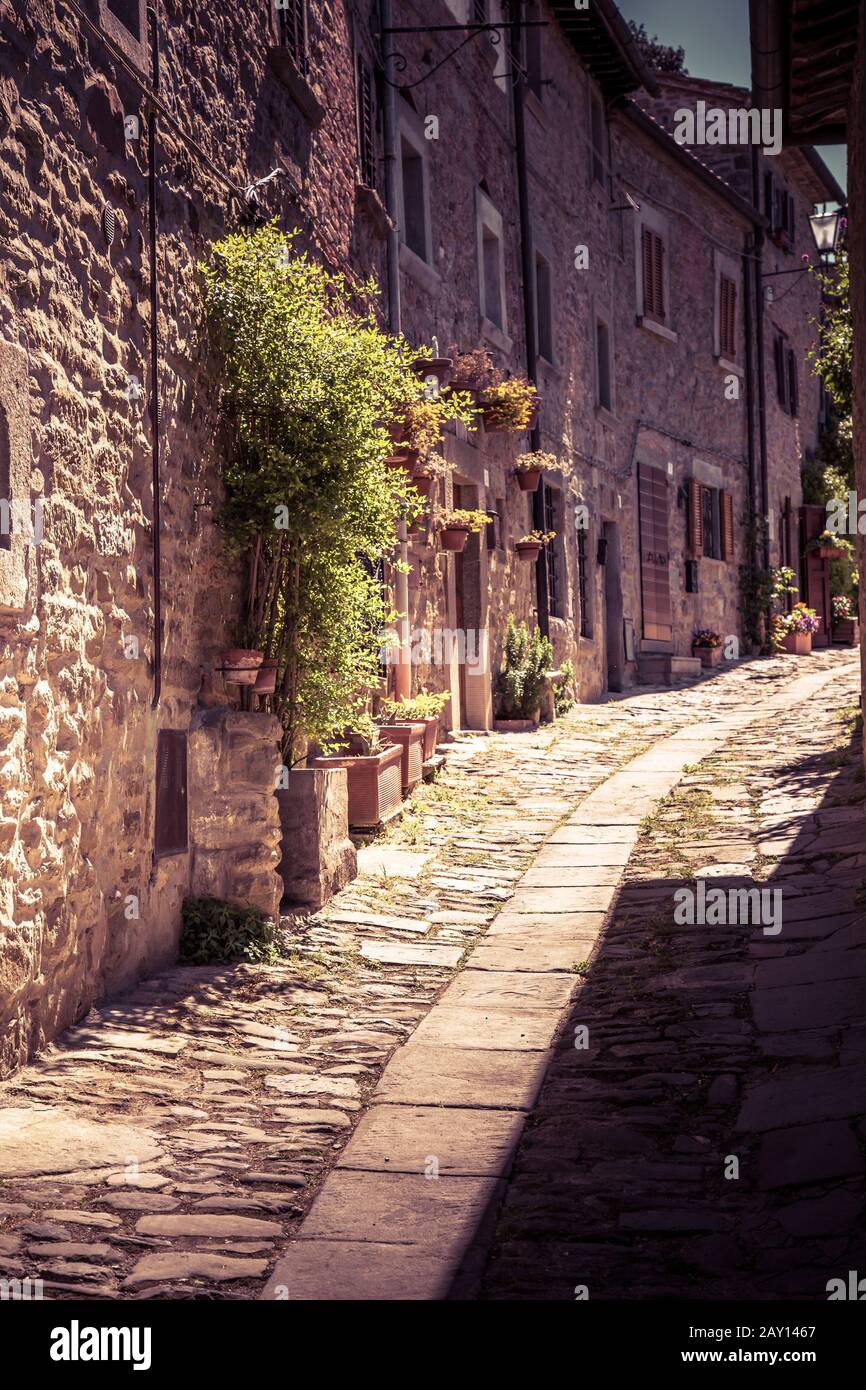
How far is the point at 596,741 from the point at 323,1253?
353 inches

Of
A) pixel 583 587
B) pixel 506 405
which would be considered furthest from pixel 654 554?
pixel 506 405

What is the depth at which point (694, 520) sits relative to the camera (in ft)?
61.9

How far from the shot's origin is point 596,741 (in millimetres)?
11914

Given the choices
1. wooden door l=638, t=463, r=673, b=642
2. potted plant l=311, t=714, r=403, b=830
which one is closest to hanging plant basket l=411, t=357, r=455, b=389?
potted plant l=311, t=714, r=403, b=830

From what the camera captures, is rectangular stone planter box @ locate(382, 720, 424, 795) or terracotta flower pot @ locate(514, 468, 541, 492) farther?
terracotta flower pot @ locate(514, 468, 541, 492)

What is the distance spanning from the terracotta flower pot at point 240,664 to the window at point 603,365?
1104 cm

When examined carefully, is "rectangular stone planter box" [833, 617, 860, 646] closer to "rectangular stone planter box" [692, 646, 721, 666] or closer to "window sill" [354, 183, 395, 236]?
"rectangular stone planter box" [692, 646, 721, 666]

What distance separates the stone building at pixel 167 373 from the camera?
4.43 m

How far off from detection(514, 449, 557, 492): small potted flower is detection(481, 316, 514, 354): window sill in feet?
3.33

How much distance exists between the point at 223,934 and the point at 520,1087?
192 cm

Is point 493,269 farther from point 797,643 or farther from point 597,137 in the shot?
point 797,643

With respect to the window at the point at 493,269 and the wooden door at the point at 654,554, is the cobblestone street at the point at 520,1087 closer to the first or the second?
the window at the point at 493,269

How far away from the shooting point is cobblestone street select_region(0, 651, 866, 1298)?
3137 mm

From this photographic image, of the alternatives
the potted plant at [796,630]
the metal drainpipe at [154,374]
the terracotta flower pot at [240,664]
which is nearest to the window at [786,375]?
the potted plant at [796,630]
